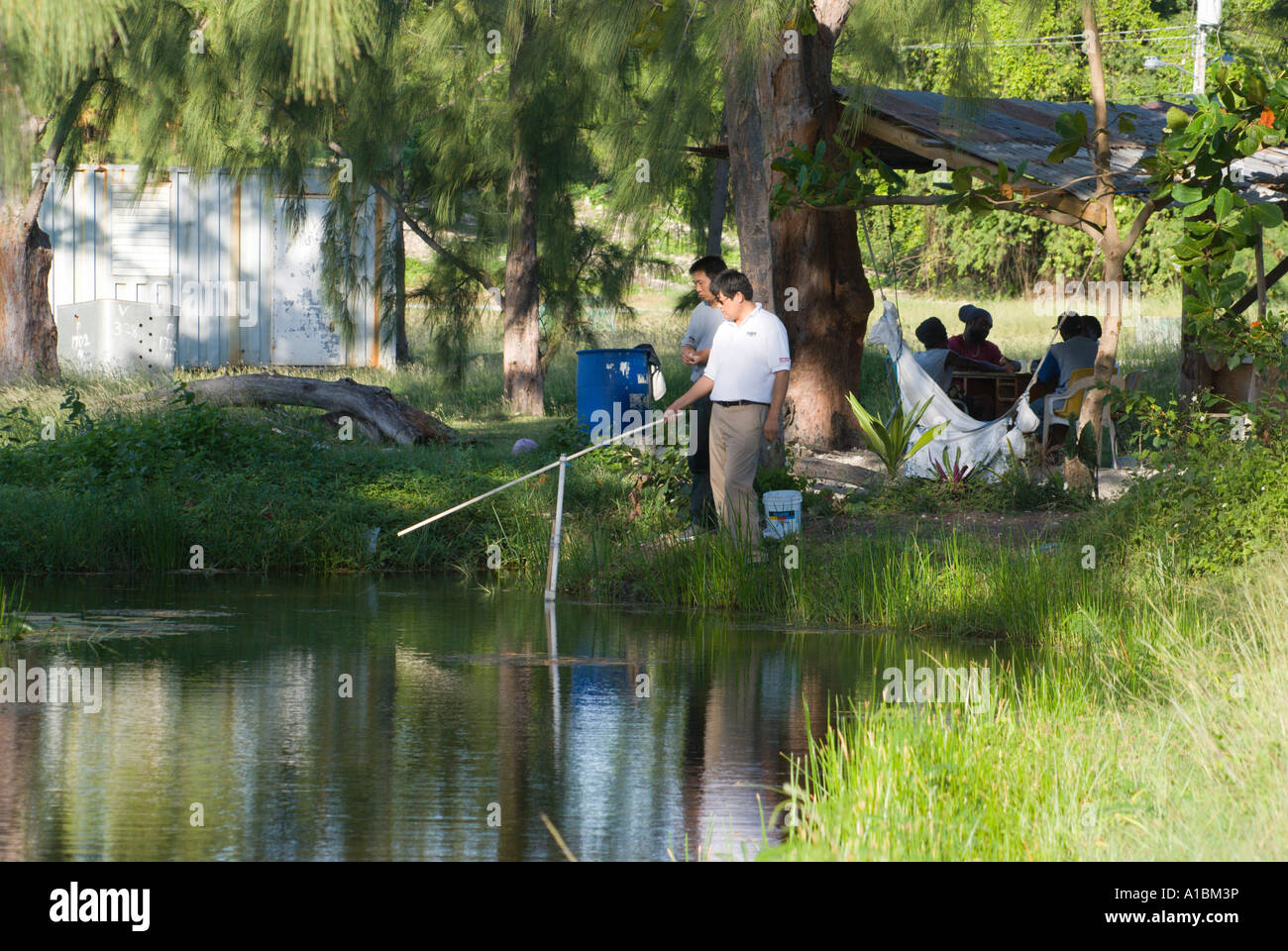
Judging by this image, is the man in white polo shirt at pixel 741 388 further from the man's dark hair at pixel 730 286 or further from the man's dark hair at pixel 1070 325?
the man's dark hair at pixel 1070 325

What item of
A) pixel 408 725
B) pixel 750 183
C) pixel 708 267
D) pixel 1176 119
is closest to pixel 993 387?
pixel 750 183

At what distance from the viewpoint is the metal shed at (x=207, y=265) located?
3247cm

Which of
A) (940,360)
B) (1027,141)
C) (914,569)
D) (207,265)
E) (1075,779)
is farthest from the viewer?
(207,265)

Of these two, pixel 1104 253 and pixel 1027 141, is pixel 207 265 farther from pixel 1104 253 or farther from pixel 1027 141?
pixel 1104 253

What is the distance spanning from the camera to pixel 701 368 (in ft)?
43.2

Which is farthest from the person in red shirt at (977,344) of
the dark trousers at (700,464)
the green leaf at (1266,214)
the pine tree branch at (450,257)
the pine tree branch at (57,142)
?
the pine tree branch at (57,142)

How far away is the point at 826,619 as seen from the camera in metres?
11.2

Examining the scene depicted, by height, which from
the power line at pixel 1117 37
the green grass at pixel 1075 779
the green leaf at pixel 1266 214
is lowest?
the green grass at pixel 1075 779

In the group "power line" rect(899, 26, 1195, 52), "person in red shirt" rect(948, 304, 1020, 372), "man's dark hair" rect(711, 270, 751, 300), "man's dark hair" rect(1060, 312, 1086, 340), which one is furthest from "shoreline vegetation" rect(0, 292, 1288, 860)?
"power line" rect(899, 26, 1195, 52)

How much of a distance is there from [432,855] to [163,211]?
2890 centimetres

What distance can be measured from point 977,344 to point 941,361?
1514 millimetres

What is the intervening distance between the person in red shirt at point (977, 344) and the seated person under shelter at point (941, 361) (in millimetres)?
250

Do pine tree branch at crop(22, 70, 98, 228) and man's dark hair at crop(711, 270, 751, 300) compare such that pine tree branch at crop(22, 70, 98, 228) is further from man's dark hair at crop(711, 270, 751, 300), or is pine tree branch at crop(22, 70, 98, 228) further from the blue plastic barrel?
man's dark hair at crop(711, 270, 751, 300)

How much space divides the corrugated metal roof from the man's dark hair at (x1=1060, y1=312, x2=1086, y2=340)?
4.34ft
